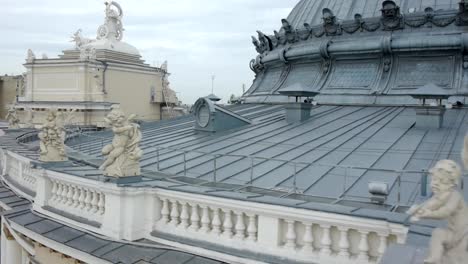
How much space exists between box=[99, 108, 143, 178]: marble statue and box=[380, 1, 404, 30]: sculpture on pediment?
40.8 ft

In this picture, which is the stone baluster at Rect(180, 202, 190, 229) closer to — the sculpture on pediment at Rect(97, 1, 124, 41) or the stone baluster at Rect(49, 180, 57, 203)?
the stone baluster at Rect(49, 180, 57, 203)

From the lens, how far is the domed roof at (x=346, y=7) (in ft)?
60.7

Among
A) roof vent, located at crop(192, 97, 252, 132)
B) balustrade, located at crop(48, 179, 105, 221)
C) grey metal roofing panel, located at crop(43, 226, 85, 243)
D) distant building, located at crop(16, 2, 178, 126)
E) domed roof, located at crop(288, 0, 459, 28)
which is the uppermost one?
domed roof, located at crop(288, 0, 459, 28)

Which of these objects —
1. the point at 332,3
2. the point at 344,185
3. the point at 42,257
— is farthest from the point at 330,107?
the point at 42,257

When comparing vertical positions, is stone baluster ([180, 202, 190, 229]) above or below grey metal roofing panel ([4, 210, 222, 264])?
above

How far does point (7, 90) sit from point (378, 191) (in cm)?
6235

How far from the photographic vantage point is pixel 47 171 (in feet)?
35.4

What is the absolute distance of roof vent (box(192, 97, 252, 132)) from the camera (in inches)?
615

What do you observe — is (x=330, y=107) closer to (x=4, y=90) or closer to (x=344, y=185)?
(x=344, y=185)

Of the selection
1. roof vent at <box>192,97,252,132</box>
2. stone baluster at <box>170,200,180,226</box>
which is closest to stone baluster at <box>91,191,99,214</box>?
stone baluster at <box>170,200,180,226</box>

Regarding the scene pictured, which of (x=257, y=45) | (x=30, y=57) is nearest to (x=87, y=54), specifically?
(x=30, y=57)

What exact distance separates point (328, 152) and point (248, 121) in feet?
15.6

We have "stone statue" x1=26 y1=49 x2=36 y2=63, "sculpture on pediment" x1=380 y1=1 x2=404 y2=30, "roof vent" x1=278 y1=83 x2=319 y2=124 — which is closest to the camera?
"roof vent" x1=278 y1=83 x2=319 y2=124

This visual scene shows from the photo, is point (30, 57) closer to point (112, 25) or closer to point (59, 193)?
point (112, 25)
